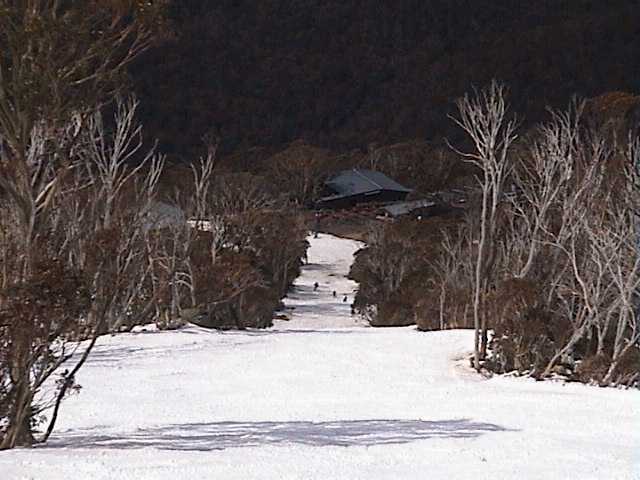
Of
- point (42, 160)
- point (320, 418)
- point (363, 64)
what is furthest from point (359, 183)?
point (42, 160)

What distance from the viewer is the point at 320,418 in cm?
1195

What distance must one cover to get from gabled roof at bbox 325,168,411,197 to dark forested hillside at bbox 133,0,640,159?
19.9 m

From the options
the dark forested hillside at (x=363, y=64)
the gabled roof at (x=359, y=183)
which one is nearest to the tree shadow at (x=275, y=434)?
the gabled roof at (x=359, y=183)

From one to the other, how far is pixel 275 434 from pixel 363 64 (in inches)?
Result: 5177

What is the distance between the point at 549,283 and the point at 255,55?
4518 inches

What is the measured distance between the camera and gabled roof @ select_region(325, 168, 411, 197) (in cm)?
7938

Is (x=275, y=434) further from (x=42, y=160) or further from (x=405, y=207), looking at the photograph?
(x=405, y=207)

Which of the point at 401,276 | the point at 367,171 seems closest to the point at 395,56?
the point at 367,171

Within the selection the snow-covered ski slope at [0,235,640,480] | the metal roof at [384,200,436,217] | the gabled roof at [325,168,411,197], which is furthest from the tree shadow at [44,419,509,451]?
the gabled roof at [325,168,411,197]

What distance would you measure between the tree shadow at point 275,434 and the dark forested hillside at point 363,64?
84.1m

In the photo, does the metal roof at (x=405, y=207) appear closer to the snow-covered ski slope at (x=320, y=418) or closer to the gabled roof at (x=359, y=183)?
the gabled roof at (x=359, y=183)

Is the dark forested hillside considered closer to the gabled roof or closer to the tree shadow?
the gabled roof

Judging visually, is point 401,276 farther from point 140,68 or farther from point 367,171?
point 140,68

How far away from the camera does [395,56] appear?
140 meters
